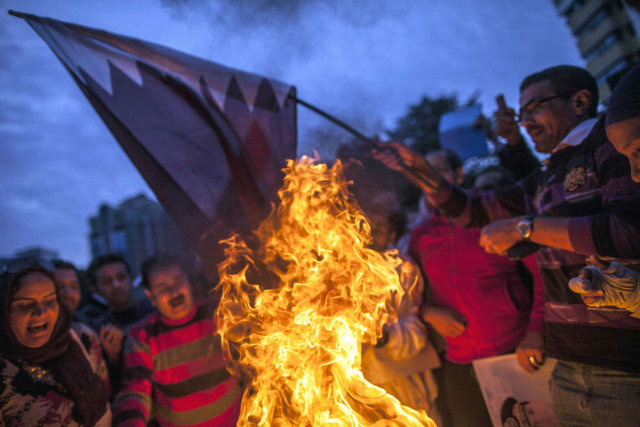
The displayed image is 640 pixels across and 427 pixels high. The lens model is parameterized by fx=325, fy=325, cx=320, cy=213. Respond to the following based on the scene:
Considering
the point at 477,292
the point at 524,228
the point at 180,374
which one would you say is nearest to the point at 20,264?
the point at 180,374

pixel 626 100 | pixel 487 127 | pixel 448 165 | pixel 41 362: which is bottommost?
pixel 41 362

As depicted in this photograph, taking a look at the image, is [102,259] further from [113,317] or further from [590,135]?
[590,135]

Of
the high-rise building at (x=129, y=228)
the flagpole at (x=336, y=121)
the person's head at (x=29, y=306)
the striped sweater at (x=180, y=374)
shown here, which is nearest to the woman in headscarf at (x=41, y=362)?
the person's head at (x=29, y=306)

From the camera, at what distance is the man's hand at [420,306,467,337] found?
10.5 ft

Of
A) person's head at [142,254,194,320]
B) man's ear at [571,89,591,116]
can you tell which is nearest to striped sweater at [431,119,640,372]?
man's ear at [571,89,591,116]

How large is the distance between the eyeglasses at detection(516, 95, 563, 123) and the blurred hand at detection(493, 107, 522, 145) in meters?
0.82

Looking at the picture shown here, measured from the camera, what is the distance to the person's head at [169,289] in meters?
3.53

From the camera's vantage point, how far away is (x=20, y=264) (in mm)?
2955

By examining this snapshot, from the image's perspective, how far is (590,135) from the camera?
206cm

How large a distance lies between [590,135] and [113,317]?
549 cm

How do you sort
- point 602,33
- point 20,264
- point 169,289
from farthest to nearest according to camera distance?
point 602,33 < point 169,289 < point 20,264

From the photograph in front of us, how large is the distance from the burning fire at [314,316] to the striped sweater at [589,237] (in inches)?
42.3

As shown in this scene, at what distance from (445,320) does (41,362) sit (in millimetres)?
3579

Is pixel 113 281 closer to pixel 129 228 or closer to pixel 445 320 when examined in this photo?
pixel 445 320
